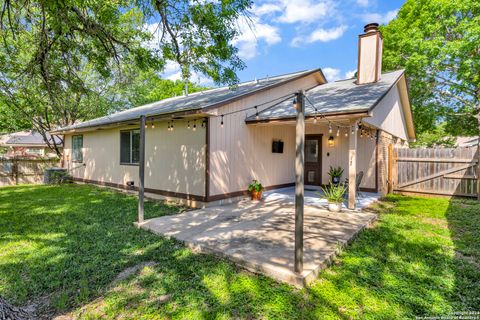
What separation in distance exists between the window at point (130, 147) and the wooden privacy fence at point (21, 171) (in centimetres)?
698

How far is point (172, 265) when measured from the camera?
A: 11.6 feet

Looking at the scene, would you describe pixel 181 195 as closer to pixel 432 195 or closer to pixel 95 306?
pixel 95 306

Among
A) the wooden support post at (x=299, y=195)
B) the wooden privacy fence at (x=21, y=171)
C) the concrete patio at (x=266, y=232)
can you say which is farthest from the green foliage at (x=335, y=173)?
the wooden privacy fence at (x=21, y=171)

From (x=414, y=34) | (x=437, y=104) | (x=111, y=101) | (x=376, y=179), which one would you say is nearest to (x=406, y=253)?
(x=376, y=179)

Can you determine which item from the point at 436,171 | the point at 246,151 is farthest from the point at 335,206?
the point at 436,171

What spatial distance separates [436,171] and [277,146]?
5.31m

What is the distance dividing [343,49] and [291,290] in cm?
1289

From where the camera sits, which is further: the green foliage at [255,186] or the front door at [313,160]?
the front door at [313,160]

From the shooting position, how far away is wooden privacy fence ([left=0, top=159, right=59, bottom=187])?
12594 millimetres

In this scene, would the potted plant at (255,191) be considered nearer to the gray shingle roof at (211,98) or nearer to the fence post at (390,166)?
the gray shingle roof at (211,98)

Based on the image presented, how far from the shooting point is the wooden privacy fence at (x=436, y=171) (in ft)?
27.4

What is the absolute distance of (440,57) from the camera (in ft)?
45.8

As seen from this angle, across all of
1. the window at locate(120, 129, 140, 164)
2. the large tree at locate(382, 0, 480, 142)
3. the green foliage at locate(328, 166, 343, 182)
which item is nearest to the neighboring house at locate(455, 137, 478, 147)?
the large tree at locate(382, 0, 480, 142)

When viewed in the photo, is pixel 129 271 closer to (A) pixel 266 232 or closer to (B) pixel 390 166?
(A) pixel 266 232
